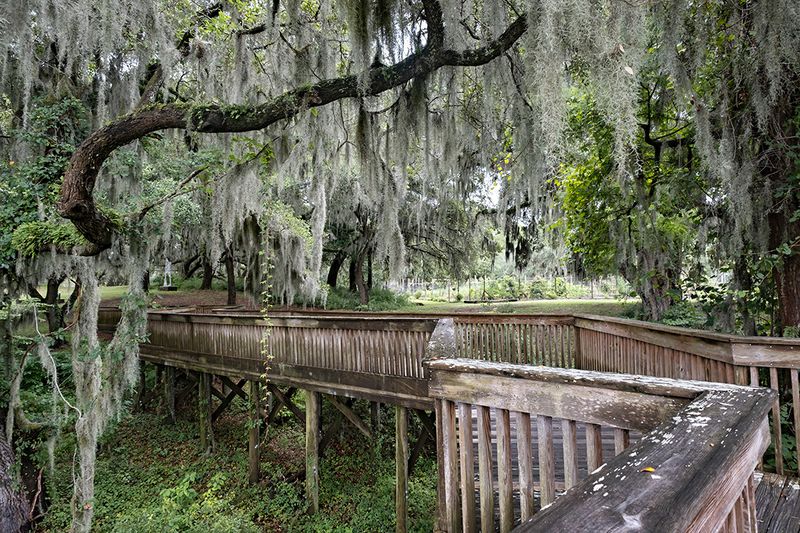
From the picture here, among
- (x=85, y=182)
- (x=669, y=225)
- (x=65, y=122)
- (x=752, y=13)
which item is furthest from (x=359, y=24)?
(x=669, y=225)

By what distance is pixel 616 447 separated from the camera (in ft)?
4.07

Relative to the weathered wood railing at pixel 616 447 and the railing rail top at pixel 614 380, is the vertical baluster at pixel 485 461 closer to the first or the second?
the weathered wood railing at pixel 616 447

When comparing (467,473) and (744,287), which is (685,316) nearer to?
(744,287)

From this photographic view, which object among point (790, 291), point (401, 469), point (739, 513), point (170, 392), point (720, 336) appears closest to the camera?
point (739, 513)

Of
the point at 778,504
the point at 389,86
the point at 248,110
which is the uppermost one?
the point at 389,86

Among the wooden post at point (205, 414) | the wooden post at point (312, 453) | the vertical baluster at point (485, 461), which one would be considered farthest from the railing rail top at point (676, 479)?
the wooden post at point (205, 414)

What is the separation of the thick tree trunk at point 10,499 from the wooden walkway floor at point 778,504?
24.5 ft

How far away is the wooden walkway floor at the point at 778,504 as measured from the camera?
201cm

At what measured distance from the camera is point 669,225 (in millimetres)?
6520

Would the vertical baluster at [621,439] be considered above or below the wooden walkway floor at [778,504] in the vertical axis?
above

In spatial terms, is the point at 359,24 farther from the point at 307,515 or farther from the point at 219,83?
the point at 307,515

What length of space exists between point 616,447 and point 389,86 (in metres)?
3.62

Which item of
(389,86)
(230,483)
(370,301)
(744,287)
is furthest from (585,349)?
(370,301)

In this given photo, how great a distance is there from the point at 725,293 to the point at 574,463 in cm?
403
